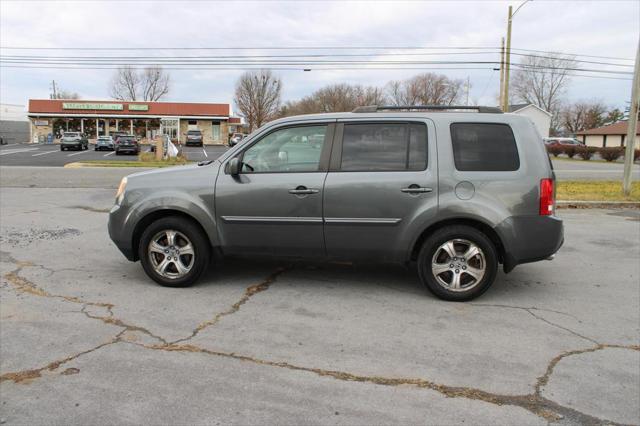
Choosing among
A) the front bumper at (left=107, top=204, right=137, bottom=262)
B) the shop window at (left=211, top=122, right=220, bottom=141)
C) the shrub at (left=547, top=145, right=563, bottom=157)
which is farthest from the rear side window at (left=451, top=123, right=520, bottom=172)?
the shop window at (left=211, top=122, right=220, bottom=141)

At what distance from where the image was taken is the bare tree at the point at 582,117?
9656cm

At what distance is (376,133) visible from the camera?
5051 mm

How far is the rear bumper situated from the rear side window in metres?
0.51

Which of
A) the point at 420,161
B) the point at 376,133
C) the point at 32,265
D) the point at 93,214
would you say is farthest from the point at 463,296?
the point at 93,214

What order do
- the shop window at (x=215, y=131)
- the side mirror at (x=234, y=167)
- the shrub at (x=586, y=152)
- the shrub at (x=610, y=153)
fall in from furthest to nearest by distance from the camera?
the shop window at (x=215, y=131)
the shrub at (x=586, y=152)
the shrub at (x=610, y=153)
the side mirror at (x=234, y=167)

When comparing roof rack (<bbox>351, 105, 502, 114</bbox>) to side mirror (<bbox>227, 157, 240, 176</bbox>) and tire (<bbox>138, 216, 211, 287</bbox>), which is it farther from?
tire (<bbox>138, 216, 211, 287</bbox>)

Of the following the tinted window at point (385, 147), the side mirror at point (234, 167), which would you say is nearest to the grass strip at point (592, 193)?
the tinted window at point (385, 147)

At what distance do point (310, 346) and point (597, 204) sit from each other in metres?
10.5

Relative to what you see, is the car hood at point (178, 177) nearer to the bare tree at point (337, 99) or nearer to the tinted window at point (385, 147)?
the tinted window at point (385, 147)

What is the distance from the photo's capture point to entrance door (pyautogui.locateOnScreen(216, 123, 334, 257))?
504cm

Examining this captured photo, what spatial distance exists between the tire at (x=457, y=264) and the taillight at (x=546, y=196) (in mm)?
571

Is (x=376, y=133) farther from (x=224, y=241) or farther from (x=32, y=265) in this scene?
(x=32, y=265)

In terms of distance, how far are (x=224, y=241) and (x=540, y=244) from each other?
3039mm

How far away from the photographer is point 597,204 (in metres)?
12.1
